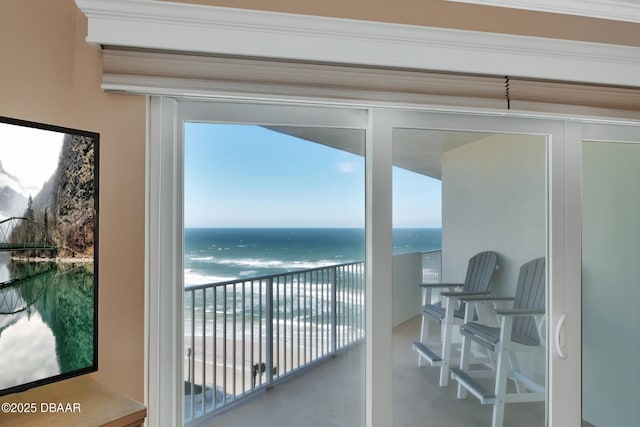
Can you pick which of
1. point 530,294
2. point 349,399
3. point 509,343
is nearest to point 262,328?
point 349,399

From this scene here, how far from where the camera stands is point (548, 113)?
5.52ft

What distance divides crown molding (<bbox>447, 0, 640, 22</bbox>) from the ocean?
1096 millimetres

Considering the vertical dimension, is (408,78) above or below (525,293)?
above

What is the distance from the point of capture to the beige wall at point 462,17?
1511mm

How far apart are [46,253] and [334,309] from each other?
1092mm

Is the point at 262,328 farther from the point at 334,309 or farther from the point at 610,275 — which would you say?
the point at 610,275

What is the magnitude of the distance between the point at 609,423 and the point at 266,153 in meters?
2.27

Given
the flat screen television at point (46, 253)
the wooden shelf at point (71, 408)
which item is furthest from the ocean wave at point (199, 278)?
the wooden shelf at point (71, 408)

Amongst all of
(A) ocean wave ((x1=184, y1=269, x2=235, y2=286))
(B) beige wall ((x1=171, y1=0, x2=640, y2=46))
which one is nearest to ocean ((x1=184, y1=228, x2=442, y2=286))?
(A) ocean wave ((x1=184, y1=269, x2=235, y2=286))

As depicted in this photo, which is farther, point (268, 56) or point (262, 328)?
point (262, 328)

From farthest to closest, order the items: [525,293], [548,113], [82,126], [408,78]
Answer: [525,293]
[548,113]
[408,78]
[82,126]

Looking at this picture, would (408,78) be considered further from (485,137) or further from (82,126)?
(82,126)

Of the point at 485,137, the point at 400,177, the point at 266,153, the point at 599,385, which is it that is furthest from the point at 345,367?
the point at 599,385

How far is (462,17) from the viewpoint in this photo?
1.65 meters
